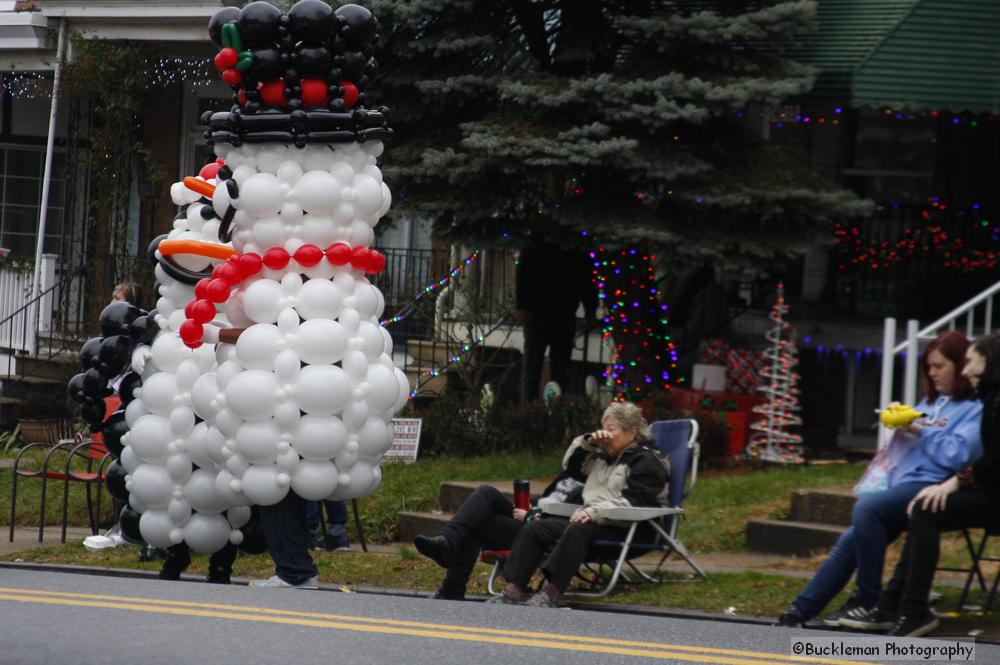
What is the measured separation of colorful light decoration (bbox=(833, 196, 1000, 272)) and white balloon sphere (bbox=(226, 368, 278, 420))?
8.17m

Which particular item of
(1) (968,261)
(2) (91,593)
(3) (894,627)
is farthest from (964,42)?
(2) (91,593)

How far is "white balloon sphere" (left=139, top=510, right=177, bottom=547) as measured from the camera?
26.1ft

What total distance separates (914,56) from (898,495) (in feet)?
19.9

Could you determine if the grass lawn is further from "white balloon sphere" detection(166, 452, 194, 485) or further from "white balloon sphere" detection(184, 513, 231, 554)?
"white balloon sphere" detection(166, 452, 194, 485)

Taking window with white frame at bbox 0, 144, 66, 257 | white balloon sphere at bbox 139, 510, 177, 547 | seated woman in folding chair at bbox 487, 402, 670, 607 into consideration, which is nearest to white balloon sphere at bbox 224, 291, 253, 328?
white balloon sphere at bbox 139, 510, 177, 547

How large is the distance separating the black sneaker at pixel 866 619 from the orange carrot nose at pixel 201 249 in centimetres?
374

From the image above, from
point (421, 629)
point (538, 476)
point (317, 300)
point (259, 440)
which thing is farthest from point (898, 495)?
point (538, 476)

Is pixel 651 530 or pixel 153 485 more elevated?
pixel 153 485

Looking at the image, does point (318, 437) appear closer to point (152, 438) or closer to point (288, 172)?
point (152, 438)

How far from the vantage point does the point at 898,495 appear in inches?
303

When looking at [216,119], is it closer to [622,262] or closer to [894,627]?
[894,627]

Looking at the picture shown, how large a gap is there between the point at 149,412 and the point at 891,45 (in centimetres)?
756

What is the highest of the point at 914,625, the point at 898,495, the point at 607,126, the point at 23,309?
the point at 607,126

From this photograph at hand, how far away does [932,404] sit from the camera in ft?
26.1
